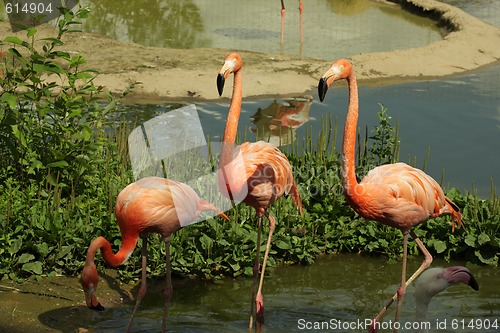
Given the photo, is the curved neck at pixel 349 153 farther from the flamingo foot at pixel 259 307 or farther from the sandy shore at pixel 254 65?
the sandy shore at pixel 254 65

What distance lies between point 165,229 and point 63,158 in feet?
4.05

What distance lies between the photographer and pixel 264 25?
13.2 meters

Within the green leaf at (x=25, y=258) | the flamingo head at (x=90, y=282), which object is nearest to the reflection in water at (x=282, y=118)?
the green leaf at (x=25, y=258)

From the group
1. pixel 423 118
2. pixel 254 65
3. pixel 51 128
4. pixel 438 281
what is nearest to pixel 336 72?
pixel 438 281

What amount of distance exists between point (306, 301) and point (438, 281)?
1606 mm

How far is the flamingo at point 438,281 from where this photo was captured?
143 inches

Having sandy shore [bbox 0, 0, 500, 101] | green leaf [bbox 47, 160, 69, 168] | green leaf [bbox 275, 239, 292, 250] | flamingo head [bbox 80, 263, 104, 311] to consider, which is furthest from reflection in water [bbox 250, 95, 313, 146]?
flamingo head [bbox 80, 263, 104, 311]

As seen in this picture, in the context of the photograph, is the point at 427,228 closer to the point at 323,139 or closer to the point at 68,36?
the point at 323,139

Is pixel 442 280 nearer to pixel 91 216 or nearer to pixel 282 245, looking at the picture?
pixel 282 245

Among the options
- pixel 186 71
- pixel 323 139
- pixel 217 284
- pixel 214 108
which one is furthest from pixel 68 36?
pixel 217 284

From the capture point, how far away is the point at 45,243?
5234mm

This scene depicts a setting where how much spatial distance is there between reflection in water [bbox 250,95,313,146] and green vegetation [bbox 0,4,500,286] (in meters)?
1.90

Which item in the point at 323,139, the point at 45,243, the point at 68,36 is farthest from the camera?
the point at 68,36

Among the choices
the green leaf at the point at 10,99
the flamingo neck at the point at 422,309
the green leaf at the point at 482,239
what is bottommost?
the green leaf at the point at 482,239
